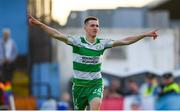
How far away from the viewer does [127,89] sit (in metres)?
24.0

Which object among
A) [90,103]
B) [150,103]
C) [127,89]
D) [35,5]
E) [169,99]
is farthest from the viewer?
[35,5]

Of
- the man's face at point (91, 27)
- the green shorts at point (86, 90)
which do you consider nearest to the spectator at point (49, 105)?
the green shorts at point (86, 90)

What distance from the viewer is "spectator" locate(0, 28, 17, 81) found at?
77.4ft

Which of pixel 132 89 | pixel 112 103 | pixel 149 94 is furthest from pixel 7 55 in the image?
pixel 149 94

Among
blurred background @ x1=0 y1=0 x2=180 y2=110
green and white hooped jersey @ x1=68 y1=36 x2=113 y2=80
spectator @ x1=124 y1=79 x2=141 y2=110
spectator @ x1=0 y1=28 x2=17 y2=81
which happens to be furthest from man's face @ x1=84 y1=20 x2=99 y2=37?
spectator @ x1=0 y1=28 x2=17 y2=81

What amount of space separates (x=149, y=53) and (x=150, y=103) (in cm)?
481

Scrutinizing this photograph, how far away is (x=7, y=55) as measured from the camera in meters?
23.8

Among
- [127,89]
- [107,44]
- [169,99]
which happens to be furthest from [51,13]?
[107,44]

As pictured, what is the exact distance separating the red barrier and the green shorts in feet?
25.3

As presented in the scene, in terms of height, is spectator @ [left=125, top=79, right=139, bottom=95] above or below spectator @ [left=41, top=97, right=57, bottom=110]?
above

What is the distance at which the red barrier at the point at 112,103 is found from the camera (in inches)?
896

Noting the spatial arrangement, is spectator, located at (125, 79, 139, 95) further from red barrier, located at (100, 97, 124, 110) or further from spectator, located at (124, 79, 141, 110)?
red barrier, located at (100, 97, 124, 110)

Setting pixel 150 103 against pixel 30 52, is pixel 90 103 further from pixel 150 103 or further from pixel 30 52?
pixel 30 52

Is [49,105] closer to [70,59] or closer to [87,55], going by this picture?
[70,59]
